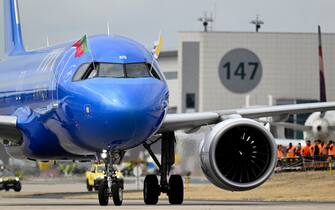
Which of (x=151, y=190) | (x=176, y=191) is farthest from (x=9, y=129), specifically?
(x=176, y=191)

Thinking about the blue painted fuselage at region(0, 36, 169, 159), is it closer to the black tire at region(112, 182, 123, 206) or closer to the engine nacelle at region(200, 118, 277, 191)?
the black tire at region(112, 182, 123, 206)

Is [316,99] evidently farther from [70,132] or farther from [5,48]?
[70,132]

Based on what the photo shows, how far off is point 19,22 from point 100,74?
55.7 feet

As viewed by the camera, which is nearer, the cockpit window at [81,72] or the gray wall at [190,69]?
the cockpit window at [81,72]

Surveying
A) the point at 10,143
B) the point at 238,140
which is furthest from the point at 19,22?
the point at 238,140

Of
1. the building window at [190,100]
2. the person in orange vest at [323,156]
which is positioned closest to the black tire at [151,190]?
the person in orange vest at [323,156]

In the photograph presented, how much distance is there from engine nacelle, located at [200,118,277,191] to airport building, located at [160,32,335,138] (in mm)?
93460

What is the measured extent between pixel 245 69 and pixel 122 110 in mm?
100123

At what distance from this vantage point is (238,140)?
31062 mm

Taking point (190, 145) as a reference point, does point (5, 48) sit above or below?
above

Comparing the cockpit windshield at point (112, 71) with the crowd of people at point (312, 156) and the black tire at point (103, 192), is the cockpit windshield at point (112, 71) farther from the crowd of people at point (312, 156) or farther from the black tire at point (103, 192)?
the crowd of people at point (312, 156)

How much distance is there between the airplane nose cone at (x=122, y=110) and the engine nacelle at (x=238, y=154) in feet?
7.58

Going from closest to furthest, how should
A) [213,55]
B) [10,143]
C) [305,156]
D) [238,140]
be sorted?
[238,140], [10,143], [305,156], [213,55]

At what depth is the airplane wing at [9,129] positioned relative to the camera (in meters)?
31.8
